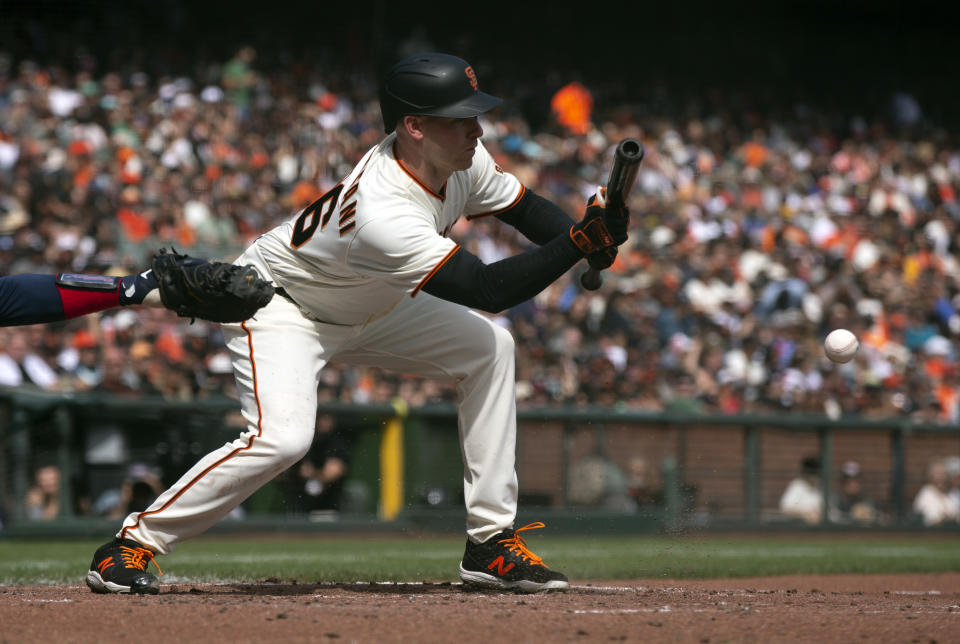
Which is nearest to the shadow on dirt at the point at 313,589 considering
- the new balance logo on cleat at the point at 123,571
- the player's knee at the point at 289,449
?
the new balance logo on cleat at the point at 123,571

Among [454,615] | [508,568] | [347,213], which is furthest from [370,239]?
[508,568]

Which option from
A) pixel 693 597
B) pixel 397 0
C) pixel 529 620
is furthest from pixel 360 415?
pixel 397 0

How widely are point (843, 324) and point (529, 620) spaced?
1063 centimetres

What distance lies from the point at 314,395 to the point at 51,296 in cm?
103

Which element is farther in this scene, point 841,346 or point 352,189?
point 841,346

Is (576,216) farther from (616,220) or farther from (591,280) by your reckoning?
(616,220)

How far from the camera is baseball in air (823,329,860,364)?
571 centimetres

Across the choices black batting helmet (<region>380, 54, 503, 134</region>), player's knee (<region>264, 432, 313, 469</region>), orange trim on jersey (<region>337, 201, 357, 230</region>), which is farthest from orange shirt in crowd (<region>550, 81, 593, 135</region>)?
player's knee (<region>264, 432, 313, 469</region>)

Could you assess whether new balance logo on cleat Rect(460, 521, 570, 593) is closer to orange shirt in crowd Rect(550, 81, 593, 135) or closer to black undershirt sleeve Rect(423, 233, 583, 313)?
black undershirt sleeve Rect(423, 233, 583, 313)

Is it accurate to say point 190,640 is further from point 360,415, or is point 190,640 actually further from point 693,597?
point 360,415

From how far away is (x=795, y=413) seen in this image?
11.1 metres

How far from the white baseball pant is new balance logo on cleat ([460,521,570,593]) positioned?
0.05 m

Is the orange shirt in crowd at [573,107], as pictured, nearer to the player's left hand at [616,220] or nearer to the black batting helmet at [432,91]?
the black batting helmet at [432,91]

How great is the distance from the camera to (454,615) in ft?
12.0
